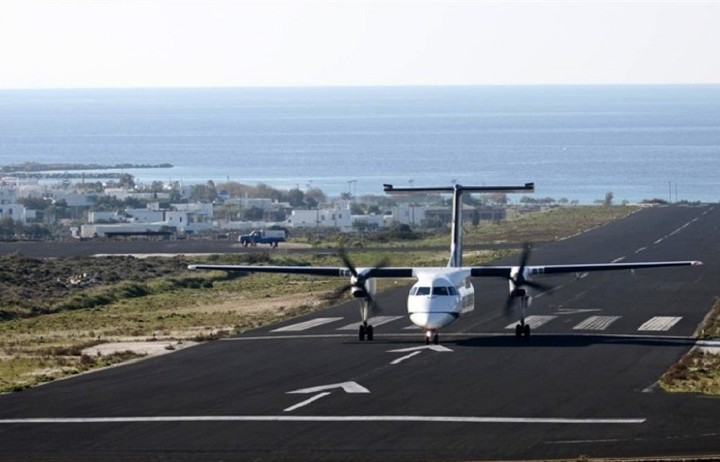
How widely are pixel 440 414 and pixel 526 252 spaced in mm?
13792

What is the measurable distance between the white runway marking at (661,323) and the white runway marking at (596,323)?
1.39 m

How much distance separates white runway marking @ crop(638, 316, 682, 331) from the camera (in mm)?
49250

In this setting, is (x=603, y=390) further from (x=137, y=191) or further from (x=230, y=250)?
(x=137, y=191)

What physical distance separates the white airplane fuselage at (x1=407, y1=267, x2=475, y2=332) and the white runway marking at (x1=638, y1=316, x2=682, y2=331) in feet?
26.5

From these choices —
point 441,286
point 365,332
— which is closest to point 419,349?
point 441,286

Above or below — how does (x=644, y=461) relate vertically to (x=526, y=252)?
below

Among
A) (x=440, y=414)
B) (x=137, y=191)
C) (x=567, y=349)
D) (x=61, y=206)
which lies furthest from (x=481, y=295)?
Answer: (x=137, y=191)

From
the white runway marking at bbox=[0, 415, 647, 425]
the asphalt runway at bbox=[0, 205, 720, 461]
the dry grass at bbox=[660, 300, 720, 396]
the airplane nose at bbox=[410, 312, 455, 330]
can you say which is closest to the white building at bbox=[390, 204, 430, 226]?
the asphalt runway at bbox=[0, 205, 720, 461]

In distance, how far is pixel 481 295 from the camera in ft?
201

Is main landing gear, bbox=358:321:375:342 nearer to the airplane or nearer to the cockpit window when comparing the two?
the airplane

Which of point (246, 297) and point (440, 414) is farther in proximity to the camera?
point (246, 297)

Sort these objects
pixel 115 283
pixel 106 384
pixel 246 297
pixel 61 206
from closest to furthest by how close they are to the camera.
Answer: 1. pixel 106 384
2. pixel 246 297
3. pixel 115 283
4. pixel 61 206

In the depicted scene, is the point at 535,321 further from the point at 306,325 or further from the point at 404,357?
the point at 404,357

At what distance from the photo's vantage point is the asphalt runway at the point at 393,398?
29.0 meters
